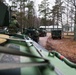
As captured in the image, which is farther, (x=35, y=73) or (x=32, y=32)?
(x=32, y=32)

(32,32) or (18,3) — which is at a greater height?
(18,3)

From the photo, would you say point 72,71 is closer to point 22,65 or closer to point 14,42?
point 22,65

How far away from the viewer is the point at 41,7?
8838 cm

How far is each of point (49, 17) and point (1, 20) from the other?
8254 cm

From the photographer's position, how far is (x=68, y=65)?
8.13 feet

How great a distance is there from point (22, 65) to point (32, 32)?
23.1 meters

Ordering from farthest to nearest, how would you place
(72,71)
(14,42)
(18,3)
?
(18,3) < (14,42) < (72,71)

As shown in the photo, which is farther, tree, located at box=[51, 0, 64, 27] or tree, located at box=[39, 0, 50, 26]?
tree, located at box=[39, 0, 50, 26]

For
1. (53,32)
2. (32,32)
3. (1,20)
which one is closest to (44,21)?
(53,32)

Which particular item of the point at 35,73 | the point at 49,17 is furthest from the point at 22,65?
the point at 49,17

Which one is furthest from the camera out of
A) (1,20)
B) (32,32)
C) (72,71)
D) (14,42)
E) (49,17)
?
(49,17)

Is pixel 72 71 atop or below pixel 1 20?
below

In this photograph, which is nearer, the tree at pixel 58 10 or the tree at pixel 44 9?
the tree at pixel 58 10

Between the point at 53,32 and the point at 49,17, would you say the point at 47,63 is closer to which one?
the point at 53,32
